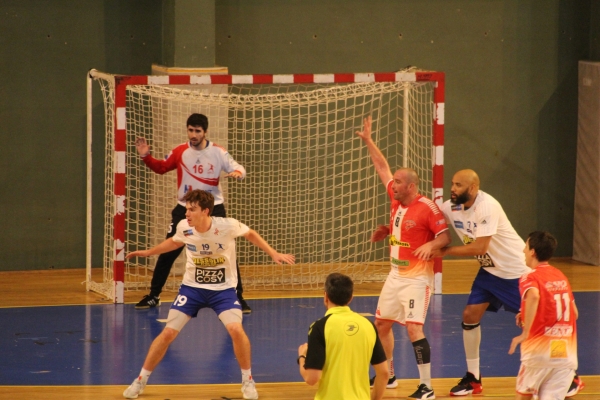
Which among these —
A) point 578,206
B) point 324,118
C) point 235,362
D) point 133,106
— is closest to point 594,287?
point 578,206

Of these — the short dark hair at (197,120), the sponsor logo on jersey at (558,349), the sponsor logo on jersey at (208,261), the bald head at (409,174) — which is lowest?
the sponsor logo on jersey at (558,349)

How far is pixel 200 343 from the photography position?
9.48 metres

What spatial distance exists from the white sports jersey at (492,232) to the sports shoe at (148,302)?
14.0ft

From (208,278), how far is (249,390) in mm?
961

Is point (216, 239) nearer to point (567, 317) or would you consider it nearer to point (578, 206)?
point (567, 317)

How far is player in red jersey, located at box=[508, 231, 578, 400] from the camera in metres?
6.68

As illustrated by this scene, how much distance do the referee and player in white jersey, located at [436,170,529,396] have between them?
7.05 feet

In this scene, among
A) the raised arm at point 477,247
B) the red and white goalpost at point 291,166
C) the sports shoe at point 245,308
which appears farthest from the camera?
the red and white goalpost at point 291,166

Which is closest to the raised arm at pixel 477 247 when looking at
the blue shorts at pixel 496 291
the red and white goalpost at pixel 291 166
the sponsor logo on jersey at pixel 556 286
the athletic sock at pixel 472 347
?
the blue shorts at pixel 496 291

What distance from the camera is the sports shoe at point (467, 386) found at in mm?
7762

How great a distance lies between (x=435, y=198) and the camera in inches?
450

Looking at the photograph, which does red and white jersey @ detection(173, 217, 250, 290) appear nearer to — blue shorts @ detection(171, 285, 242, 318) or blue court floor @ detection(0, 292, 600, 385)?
blue shorts @ detection(171, 285, 242, 318)

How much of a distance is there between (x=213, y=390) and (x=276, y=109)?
6292 millimetres

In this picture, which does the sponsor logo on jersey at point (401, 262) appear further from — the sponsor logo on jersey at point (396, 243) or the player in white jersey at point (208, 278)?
the player in white jersey at point (208, 278)
